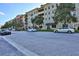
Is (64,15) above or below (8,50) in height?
above

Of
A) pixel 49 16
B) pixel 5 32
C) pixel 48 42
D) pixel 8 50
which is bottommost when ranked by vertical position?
pixel 8 50

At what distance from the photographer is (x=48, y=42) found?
16.6ft

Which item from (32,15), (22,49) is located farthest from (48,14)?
(22,49)

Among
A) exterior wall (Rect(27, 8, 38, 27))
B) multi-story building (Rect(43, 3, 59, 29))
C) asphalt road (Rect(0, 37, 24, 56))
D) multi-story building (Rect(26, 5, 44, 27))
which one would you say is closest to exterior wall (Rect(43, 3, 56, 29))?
multi-story building (Rect(43, 3, 59, 29))

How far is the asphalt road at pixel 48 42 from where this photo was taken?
4.56m

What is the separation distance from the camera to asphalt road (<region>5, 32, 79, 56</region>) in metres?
4.56

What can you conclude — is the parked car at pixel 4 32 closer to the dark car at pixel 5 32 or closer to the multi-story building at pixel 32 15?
the dark car at pixel 5 32

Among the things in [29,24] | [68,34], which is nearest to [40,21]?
[29,24]

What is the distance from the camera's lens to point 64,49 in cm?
467

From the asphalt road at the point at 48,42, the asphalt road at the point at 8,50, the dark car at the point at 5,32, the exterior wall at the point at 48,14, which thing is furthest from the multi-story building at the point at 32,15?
the asphalt road at the point at 8,50

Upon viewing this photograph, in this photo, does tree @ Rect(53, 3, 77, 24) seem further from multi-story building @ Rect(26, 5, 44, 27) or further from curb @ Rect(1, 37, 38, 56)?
curb @ Rect(1, 37, 38, 56)

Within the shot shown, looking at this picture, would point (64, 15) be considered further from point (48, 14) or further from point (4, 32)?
point (4, 32)

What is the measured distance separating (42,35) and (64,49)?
0.85m

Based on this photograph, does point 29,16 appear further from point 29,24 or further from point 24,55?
point 24,55
